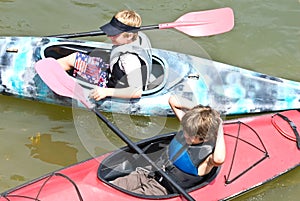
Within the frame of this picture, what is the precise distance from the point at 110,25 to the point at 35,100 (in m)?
1.06

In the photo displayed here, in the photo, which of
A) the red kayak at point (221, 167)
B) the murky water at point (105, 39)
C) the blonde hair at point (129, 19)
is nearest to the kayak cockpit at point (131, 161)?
the red kayak at point (221, 167)

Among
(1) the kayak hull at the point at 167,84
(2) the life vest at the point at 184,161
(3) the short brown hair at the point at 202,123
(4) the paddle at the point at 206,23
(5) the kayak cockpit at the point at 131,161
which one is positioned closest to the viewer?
(3) the short brown hair at the point at 202,123

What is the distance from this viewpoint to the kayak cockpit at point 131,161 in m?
3.85

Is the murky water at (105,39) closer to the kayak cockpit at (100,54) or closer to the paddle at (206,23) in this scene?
the kayak cockpit at (100,54)

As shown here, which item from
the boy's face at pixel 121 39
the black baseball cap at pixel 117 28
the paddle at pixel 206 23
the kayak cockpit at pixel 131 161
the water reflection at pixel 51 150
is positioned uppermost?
the black baseball cap at pixel 117 28

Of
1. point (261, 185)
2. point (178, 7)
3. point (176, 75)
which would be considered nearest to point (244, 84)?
point (176, 75)

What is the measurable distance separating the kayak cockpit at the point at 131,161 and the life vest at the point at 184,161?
68mm

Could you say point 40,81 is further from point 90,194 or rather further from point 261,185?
point 261,185

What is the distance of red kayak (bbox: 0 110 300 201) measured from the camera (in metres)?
3.66

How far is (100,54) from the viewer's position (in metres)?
4.97

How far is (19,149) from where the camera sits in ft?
15.1

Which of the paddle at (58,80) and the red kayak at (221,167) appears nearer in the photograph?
the red kayak at (221,167)

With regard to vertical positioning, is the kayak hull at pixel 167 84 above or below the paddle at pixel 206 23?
below

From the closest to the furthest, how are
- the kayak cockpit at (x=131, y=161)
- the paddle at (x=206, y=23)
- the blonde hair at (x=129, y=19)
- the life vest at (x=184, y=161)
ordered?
the life vest at (x=184, y=161) < the kayak cockpit at (x=131, y=161) < the blonde hair at (x=129, y=19) < the paddle at (x=206, y=23)
